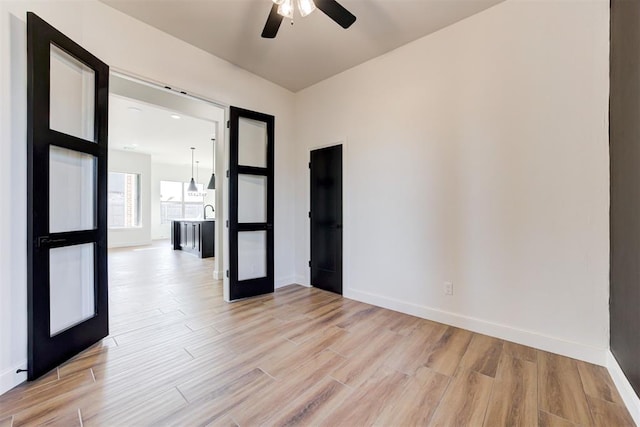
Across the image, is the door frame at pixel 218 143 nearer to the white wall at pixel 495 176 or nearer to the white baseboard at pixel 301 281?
the white baseboard at pixel 301 281

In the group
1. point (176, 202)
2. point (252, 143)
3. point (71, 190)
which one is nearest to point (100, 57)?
point (71, 190)

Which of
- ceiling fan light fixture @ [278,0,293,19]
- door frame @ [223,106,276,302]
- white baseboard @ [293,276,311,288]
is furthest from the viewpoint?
white baseboard @ [293,276,311,288]

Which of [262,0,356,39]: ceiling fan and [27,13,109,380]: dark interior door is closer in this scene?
[27,13,109,380]: dark interior door

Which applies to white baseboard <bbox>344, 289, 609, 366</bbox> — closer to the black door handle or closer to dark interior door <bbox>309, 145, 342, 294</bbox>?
dark interior door <bbox>309, 145, 342, 294</bbox>

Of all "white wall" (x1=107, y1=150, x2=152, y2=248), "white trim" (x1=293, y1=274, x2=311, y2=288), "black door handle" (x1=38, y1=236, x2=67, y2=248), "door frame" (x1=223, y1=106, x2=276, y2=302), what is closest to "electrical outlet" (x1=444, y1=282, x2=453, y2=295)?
"white trim" (x1=293, y1=274, x2=311, y2=288)

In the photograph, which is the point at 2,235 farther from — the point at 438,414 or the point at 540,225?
the point at 540,225

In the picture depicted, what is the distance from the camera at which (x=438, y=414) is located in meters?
1.52

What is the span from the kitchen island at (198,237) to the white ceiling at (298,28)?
4.17 metres

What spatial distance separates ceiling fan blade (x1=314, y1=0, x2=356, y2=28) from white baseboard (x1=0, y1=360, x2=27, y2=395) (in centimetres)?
329

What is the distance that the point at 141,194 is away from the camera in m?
8.74

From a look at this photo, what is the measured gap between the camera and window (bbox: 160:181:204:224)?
1055 cm

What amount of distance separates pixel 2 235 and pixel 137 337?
1.30m

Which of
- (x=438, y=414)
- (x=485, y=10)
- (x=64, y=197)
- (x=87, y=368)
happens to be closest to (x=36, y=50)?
(x=64, y=197)

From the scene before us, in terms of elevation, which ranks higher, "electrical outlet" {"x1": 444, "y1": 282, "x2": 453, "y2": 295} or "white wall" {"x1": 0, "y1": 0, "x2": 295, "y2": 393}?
"white wall" {"x1": 0, "y1": 0, "x2": 295, "y2": 393}
